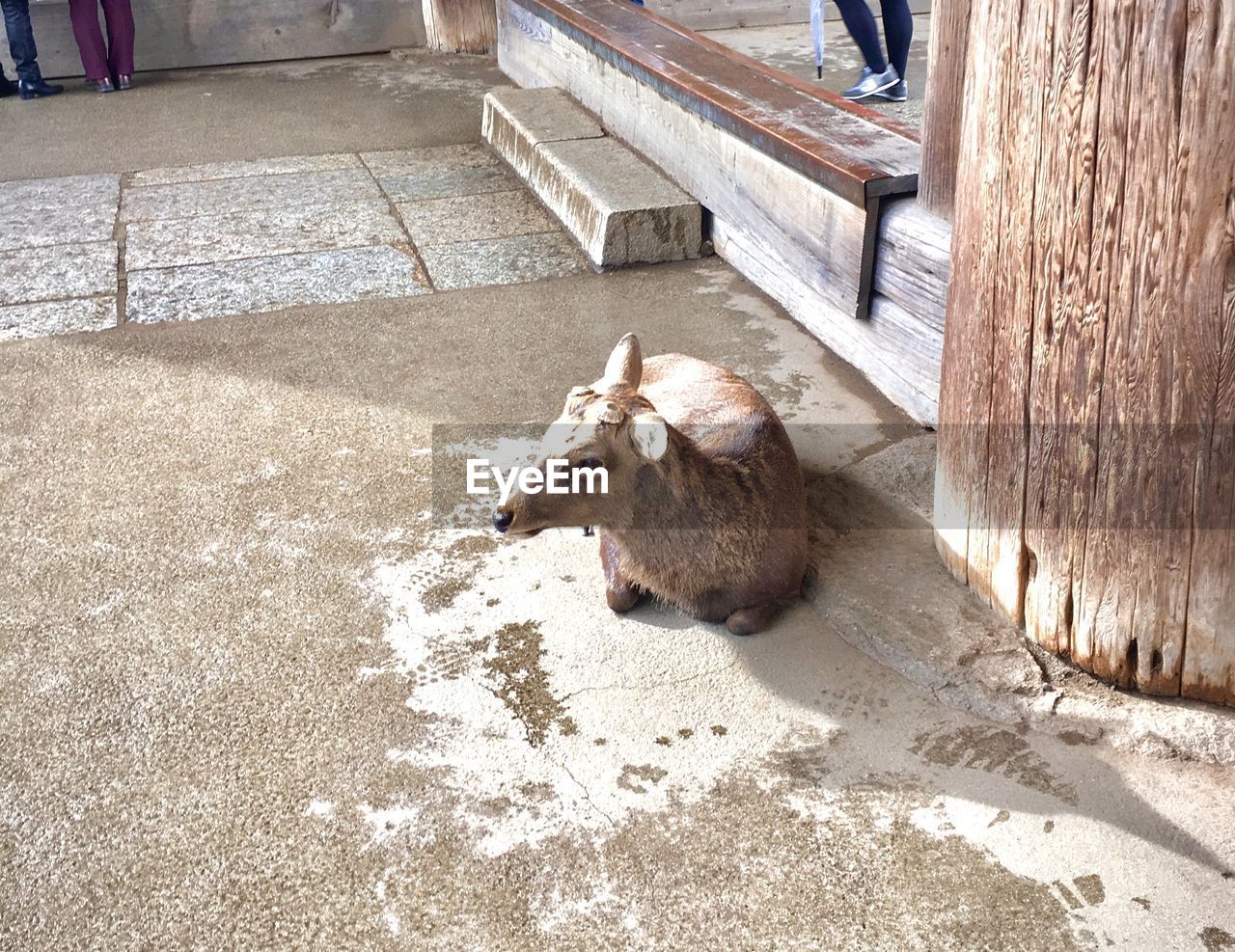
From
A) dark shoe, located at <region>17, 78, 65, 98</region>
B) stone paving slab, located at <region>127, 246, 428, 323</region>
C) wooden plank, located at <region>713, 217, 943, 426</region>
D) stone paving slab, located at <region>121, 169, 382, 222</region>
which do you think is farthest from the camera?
dark shoe, located at <region>17, 78, 65, 98</region>

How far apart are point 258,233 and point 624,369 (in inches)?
142

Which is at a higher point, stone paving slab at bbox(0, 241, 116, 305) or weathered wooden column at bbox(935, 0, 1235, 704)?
weathered wooden column at bbox(935, 0, 1235, 704)

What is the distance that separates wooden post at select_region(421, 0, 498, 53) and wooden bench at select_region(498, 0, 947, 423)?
3.05 metres

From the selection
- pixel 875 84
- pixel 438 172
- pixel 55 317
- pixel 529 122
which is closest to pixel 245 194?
pixel 438 172

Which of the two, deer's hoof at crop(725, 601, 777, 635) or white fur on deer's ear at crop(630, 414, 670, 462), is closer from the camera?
white fur on deer's ear at crop(630, 414, 670, 462)

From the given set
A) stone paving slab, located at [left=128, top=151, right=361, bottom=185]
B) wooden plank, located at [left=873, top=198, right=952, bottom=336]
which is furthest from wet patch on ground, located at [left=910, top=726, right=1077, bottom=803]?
stone paving slab, located at [left=128, top=151, right=361, bottom=185]

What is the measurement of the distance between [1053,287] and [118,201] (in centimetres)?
548

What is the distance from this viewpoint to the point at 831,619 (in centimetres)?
316

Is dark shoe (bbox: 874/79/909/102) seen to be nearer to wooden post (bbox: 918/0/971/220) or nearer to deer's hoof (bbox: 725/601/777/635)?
wooden post (bbox: 918/0/971/220)

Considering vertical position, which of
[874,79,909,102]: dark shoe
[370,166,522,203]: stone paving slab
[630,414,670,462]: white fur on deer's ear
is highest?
[874,79,909,102]: dark shoe

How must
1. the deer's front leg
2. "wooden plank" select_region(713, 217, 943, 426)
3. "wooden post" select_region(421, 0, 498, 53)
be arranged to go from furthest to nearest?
"wooden post" select_region(421, 0, 498, 53)
"wooden plank" select_region(713, 217, 943, 426)
the deer's front leg

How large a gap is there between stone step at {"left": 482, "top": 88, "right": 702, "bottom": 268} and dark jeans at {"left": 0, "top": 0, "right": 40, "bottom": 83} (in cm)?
397

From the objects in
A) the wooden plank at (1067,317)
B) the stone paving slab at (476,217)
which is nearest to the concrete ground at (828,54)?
the stone paving slab at (476,217)

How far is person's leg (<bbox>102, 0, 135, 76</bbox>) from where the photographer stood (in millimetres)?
8961
